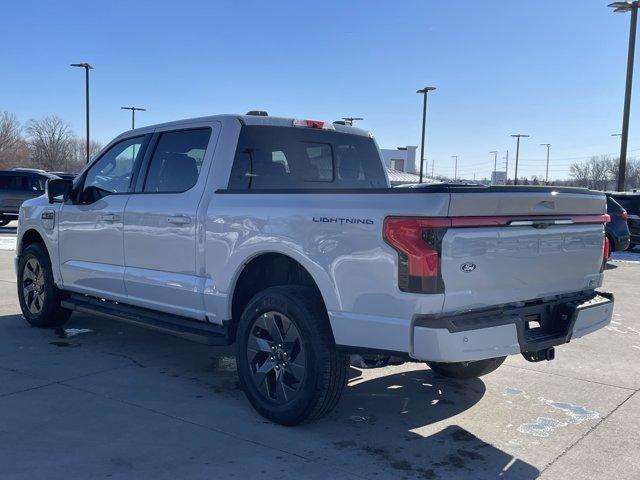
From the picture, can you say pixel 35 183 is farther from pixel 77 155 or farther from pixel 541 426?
pixel 77 155

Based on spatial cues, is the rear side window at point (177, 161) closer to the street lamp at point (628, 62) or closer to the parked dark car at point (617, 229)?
the parked dark car at point (617, 229)

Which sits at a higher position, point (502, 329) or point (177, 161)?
point (177, 161)

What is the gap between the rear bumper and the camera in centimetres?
337

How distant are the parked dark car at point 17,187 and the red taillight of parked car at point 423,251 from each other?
62.8 feet

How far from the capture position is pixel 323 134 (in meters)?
5.43

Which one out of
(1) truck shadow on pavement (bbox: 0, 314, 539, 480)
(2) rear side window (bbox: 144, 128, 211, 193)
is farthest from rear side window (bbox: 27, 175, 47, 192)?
(2) rear side window (bbox: 144, 128, 211, 193)

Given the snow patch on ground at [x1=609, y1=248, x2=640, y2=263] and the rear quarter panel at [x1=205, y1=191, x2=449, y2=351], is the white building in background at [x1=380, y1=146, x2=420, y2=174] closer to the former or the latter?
the snow patch on ground at [x1=609, y1=248, x2=640, y2=263]

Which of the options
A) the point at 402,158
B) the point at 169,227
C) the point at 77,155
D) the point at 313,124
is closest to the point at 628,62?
the point at 313,124

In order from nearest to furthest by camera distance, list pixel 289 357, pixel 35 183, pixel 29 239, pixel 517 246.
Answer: pixel 517 246 < pixel 289 357 < pixel 29 239 < pixel 35 183

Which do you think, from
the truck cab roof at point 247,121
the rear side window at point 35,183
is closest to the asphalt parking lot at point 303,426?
the truck cab roof at point 247,121

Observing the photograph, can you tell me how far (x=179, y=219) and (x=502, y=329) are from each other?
98.7 inches

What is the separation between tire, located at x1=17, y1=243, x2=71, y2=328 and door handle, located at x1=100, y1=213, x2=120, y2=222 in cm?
132

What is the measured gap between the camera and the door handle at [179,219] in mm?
4734

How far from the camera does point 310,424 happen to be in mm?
4141
